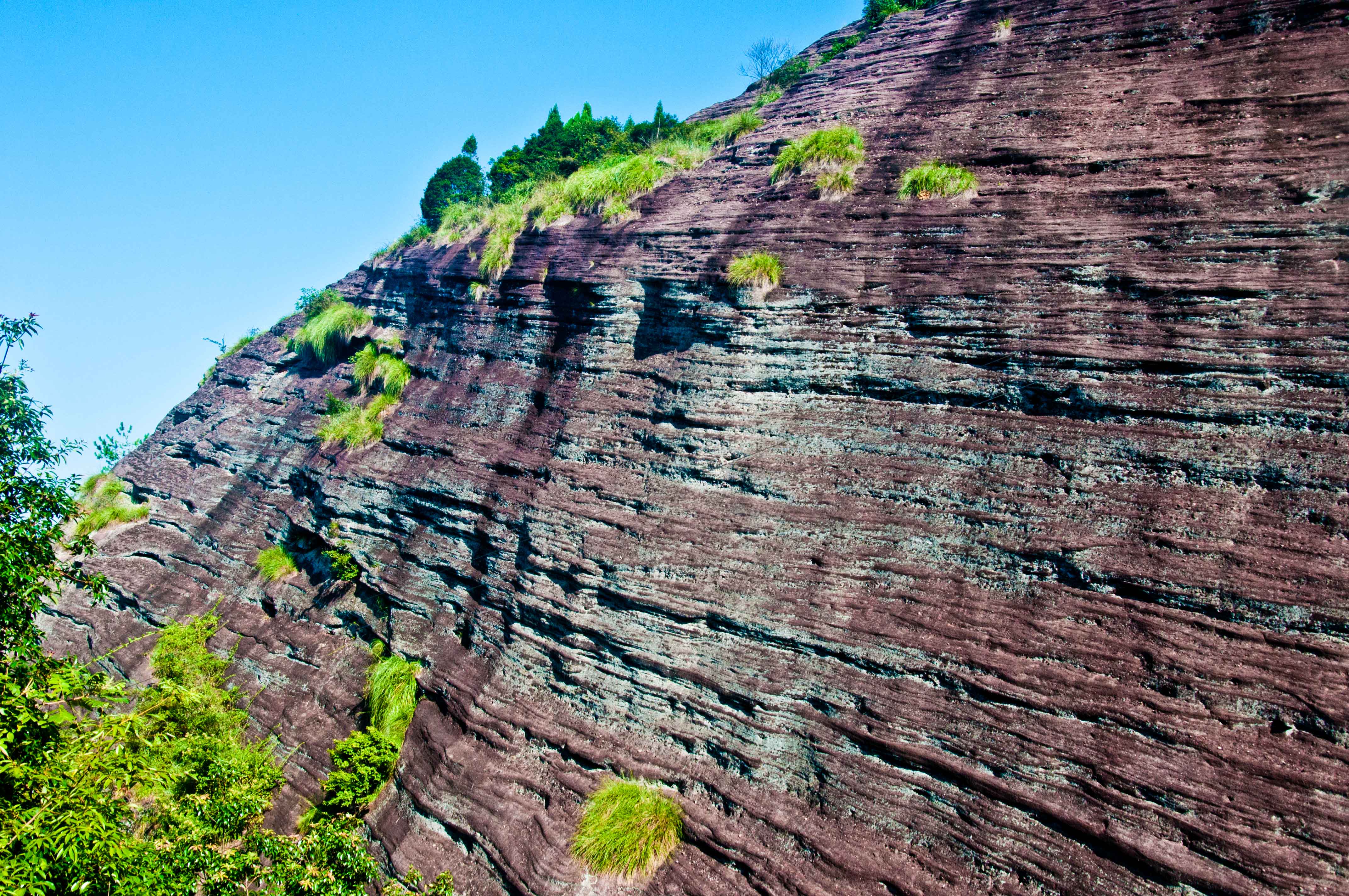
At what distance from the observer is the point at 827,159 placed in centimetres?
1049

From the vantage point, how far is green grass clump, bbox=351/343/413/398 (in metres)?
15.2

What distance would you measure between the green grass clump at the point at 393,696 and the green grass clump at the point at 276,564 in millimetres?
5095

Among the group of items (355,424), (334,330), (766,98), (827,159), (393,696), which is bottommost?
(393,696)

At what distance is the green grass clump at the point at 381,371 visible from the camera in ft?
49.9

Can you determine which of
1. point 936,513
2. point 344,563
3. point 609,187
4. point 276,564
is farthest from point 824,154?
point 276,564

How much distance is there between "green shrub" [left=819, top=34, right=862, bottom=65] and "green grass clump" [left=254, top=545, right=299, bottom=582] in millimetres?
17019

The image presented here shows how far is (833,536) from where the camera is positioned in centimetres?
744

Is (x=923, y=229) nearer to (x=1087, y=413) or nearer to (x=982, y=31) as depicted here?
(x=1087, y=413)

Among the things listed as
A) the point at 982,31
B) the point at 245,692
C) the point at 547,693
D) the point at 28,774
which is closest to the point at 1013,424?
the point at 547,693

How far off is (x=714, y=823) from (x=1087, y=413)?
5644 mm

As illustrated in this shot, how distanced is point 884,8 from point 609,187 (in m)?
9.76

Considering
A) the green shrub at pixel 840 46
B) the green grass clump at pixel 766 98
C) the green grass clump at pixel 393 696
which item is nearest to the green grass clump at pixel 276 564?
the green grass clump at pixel 393 696

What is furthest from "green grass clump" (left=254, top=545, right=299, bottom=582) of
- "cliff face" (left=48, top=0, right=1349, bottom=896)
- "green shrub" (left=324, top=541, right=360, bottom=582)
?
"cliff face" (left=48, top=0, right=1349, bottom=896)

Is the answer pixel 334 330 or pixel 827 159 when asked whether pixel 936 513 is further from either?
Answer: pixel 334 330
